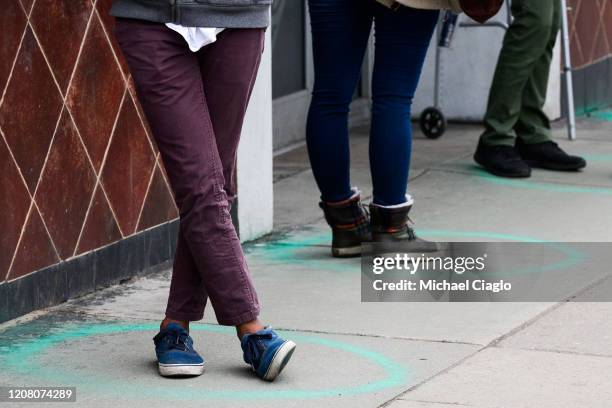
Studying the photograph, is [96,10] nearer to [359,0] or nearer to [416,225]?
[359,0]

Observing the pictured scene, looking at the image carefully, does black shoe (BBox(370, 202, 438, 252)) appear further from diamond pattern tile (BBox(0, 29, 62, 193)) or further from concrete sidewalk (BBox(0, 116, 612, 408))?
diamond pattern tile (BBox(0, 29, 62, 193))

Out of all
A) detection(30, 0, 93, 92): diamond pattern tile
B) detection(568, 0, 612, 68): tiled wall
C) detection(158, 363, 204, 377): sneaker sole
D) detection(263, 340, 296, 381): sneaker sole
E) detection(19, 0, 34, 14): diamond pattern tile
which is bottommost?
detection(158, 363, 204, 377): sneaker sole

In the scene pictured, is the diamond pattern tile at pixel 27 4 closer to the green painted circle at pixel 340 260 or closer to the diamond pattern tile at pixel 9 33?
the diamond pattern tile at pixel 9 33

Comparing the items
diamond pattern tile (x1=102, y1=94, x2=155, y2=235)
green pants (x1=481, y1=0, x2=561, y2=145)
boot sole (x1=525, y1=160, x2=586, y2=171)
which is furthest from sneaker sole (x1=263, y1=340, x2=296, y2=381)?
boot sole (x1=525, y1=160, x2=586, y2=171)

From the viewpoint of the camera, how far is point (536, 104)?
24.9 feet

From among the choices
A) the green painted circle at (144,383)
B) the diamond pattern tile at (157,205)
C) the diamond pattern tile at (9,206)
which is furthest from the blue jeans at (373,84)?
the diamond pattern tile at (9,206)

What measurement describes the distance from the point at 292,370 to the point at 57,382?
69 centimetres

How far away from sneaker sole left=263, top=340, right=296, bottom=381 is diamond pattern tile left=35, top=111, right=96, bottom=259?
3.84ft

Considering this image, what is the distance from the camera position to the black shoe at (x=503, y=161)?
7266 mm

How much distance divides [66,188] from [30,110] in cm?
36

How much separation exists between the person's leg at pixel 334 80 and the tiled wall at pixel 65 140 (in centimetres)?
65

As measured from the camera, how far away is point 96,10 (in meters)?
4.96

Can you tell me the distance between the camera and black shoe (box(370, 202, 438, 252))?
550cm

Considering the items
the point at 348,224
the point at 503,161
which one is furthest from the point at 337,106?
the point at 503,161
